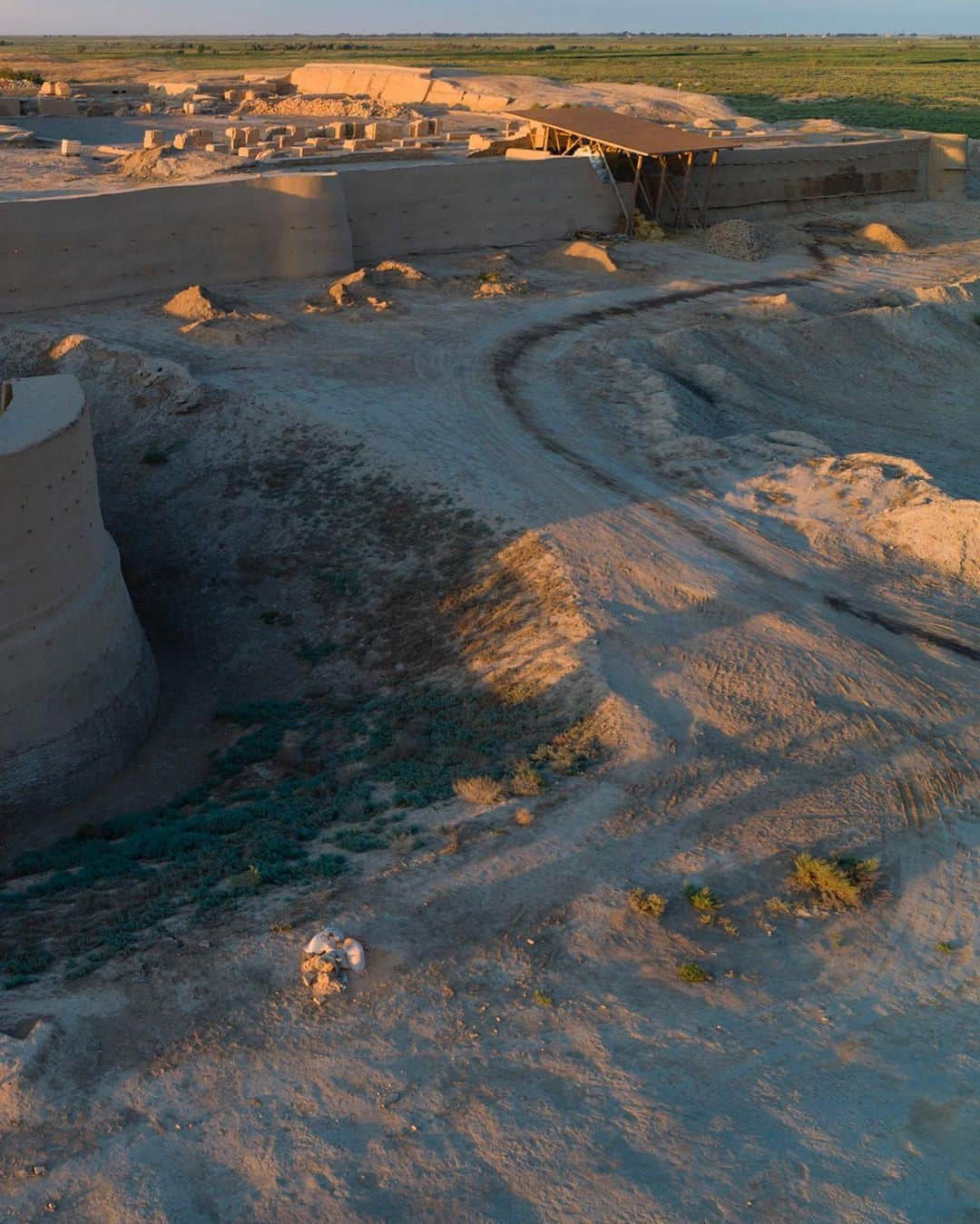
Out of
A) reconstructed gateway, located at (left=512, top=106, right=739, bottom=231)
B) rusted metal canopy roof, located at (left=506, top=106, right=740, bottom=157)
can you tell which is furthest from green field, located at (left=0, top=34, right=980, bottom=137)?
reconstructed gateway, located at (left=512, top=106, right=739, bottom=231)

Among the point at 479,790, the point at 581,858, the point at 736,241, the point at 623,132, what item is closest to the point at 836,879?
the point at 581,858

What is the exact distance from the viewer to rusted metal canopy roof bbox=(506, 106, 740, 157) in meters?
31.7

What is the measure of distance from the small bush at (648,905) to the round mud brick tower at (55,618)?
759 cm

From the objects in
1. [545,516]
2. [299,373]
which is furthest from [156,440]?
[545,516]

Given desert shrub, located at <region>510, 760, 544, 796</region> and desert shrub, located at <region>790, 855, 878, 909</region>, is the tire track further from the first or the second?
desert shrub, located at <region>510, 760, 544, 796</region>

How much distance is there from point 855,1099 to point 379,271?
75.8ft

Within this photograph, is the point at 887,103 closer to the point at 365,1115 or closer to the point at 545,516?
the point at 545,516

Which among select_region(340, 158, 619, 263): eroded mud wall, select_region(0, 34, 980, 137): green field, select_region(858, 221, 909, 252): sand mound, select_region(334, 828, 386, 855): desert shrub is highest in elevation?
select_region(0, 34, 980, 137): green field

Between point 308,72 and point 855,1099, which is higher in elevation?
point 308,72

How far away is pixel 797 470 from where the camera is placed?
1852 centimetres

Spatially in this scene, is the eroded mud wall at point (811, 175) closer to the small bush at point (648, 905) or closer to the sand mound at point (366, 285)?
the sand mound at point (366, 285)

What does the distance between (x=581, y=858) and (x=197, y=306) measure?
17.7 m

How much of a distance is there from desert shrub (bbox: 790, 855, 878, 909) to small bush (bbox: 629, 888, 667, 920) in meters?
1.35

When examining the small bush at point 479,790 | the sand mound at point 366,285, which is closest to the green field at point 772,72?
the sand mound at point 366,285
